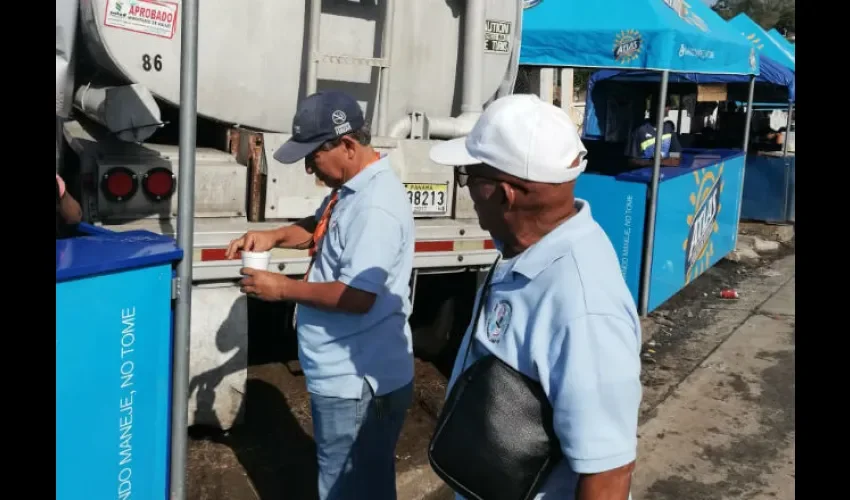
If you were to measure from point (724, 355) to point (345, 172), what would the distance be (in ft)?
15.9

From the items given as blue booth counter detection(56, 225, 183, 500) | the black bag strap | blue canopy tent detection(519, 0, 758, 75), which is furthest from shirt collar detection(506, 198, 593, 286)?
blue canopy tent detection(519, 0, 758, 75)

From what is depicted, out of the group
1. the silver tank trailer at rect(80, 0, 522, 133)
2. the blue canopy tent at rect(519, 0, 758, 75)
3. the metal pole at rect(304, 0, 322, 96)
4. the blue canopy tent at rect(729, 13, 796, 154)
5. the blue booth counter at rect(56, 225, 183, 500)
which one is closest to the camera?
the blue booth counter at rect(56, 225, 183, 500)

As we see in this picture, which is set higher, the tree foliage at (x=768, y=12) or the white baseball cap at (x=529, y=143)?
the tree foliage at (x=768, y=12)

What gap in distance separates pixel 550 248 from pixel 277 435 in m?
2.82

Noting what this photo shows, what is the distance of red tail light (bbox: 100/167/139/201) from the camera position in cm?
343

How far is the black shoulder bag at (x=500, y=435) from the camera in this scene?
5.52 feet

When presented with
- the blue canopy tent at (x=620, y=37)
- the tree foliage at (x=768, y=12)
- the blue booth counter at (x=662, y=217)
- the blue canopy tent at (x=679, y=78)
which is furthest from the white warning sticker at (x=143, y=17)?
the tree foliage at (x=768, y=12)

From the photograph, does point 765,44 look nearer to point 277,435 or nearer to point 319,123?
point 277,435

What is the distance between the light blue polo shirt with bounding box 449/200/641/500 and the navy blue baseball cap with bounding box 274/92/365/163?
1.07 m

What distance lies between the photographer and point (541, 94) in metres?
9.70

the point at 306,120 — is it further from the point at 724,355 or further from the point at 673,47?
the point at 724,355

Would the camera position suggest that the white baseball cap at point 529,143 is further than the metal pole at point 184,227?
No

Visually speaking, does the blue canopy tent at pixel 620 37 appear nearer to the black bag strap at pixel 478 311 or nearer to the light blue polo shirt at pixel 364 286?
the light blue polo shirt at pixel 364 286

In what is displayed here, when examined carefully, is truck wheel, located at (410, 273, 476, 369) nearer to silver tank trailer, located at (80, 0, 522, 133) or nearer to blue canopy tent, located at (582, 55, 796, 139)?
silver tank trailer, located at (80, 0, 522, 133)
